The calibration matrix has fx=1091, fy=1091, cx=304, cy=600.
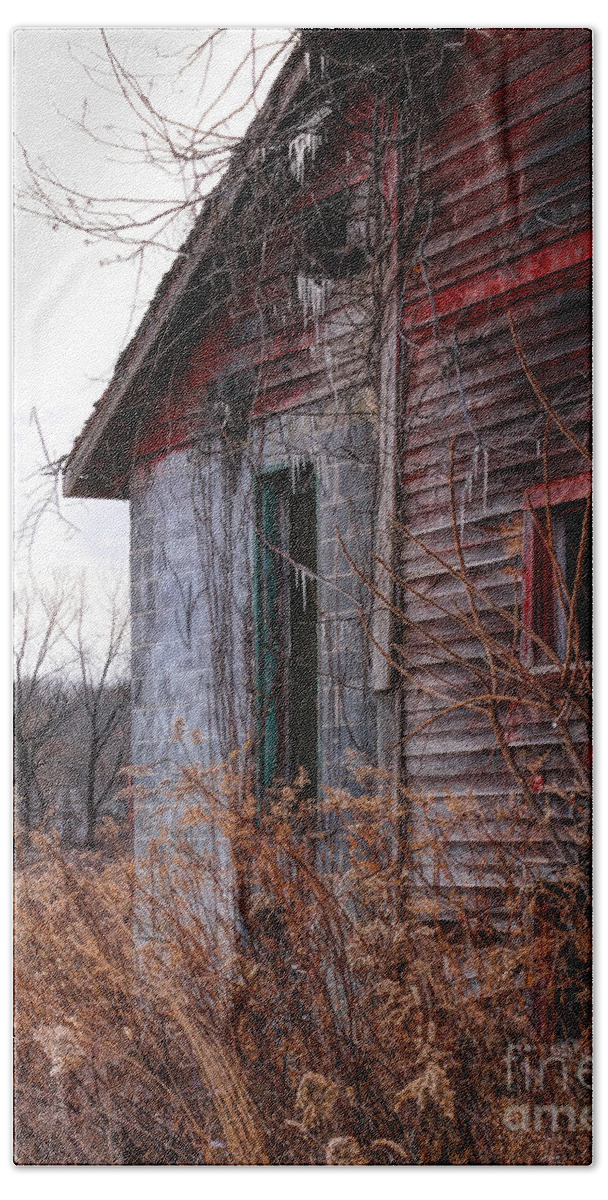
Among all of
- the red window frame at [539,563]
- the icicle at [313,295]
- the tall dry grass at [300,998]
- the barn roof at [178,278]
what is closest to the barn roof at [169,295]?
the barn roof at [178,278]

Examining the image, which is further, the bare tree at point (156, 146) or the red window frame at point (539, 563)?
the bare tree at point (156, 146)

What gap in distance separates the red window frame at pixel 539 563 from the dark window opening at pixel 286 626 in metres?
0.55

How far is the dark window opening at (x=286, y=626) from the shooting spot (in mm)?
2871

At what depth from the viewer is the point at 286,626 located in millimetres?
2945

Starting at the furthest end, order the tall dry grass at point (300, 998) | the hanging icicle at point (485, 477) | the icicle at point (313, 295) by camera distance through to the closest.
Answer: the icicle at point (313, 295) → the hanging icicle at point (485, 477) → the tall dry grass at point (300, 998)

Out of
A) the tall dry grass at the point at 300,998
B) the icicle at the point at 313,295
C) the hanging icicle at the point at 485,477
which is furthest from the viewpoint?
the icicle at the point at 313,295

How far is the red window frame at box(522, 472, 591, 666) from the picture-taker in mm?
2768

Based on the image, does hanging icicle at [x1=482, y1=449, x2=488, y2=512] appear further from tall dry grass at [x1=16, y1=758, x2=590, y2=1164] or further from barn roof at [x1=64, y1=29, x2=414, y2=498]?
barn roof at [x1=64, y1=29, x2=414, y2=498]

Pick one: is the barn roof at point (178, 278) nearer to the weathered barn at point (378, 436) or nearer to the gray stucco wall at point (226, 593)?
the weathered barn at point (378, 436)

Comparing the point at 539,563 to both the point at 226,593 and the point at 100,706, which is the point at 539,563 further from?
the point at 100,706

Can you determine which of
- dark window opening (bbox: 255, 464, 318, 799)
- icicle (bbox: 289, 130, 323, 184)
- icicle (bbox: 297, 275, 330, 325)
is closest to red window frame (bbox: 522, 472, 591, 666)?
dark window opening (bbox: 255, 464, 318, 799)

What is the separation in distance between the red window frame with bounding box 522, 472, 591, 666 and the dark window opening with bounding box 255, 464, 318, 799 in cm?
55

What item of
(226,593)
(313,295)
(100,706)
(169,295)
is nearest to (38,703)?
(100,706)

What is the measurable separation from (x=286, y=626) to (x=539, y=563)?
688 millimetres
